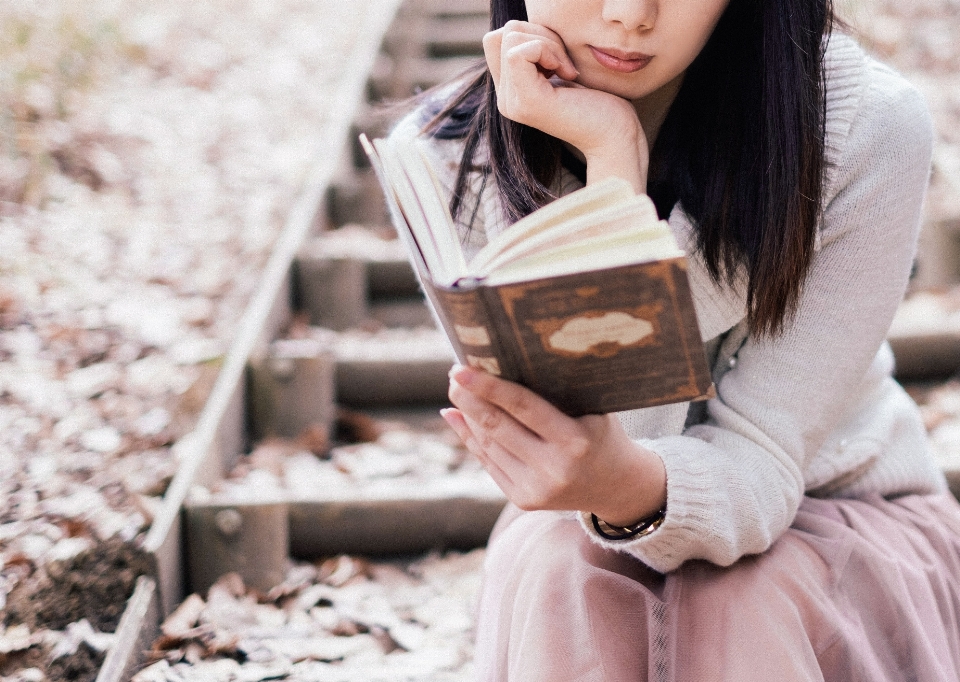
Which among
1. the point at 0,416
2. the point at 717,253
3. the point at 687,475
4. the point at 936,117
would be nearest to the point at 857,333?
the point at 717,253

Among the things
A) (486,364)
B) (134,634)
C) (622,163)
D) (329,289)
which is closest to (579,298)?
(486,364)

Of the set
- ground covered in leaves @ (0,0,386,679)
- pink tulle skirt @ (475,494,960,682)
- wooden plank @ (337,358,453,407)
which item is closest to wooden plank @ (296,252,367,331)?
ground covered in leaves @ (0,0,386,679)

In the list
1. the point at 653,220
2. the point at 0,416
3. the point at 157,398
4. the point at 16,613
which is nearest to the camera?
the point at 653,220

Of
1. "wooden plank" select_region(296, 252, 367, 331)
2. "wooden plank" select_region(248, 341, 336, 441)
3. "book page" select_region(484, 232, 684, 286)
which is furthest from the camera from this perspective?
"wooden plank" select_region(296, 252, 367, 331)

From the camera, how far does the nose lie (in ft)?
3.24

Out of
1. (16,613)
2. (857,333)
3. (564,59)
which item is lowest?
(16,613)

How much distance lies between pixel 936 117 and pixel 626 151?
123 inches

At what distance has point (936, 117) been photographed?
3570mm

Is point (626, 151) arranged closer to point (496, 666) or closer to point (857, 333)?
point (857, 333)

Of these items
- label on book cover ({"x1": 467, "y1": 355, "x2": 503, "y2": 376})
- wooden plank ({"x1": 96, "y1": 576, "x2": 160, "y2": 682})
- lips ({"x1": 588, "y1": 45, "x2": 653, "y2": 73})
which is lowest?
wooden plank ({"x1": 96, "y1": 576, "x2": 160, "y2": 682})

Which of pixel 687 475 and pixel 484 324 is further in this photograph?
pixel 687 475

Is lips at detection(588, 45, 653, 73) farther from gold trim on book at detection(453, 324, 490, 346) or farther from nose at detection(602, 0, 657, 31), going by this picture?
gold trim on book at detection(453, 324, 490, 346)

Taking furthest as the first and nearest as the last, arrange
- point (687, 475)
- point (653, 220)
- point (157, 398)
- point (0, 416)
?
1. point (157, 398)
2. point (0, 416)
3. point (687, 475)
4. point (653, 220)

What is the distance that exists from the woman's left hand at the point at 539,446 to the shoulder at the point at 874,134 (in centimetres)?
52
